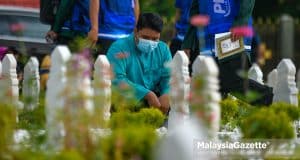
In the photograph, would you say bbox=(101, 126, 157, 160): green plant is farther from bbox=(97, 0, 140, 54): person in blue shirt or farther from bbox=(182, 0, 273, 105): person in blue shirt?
bbox=(97, 0, 140, 54): person in blue shirt

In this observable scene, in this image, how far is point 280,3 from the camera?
33.8 m

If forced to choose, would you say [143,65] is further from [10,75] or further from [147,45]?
[10,75]

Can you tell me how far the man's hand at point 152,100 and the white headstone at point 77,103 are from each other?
13.8ft

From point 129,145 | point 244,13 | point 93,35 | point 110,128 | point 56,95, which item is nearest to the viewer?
point 129,145

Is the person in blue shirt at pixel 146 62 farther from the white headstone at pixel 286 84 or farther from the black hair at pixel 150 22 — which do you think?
the white headstone at pixel 286 84

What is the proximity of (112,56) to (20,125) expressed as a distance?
237cm

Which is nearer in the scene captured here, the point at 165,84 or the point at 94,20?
the point at 165,84

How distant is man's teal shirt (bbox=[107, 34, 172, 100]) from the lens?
13516 millimetres

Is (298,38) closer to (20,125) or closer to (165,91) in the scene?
(165,91)

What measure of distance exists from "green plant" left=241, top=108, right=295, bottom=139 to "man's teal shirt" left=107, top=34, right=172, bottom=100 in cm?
373

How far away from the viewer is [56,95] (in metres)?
9.41

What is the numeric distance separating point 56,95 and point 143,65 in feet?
14.0

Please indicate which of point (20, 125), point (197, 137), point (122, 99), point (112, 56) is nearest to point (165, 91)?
point (112, 56)

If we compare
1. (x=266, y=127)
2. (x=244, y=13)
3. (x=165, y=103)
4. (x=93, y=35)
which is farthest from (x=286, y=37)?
(x=266, y=127)
